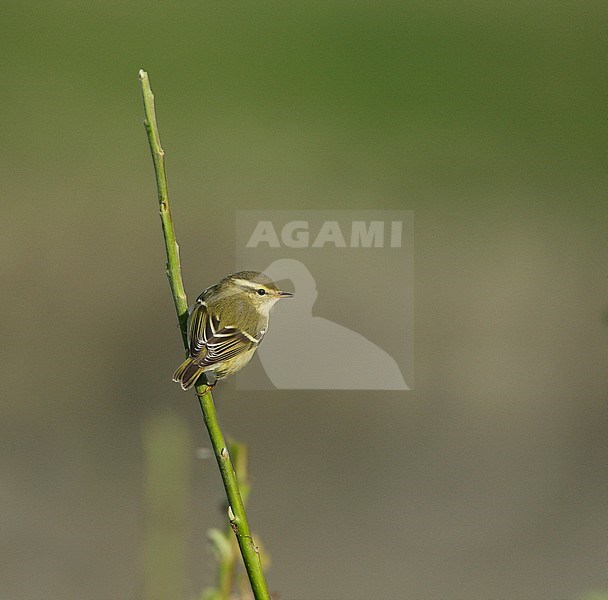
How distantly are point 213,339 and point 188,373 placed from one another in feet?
0.56

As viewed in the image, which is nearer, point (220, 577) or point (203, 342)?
point (220, 577)

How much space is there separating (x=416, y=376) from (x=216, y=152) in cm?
151

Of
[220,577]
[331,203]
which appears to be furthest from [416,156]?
[220,577]

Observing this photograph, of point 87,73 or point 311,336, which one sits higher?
point 87,73

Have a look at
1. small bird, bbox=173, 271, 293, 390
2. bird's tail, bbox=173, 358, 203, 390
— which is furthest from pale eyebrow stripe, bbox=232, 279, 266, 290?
bird's tail, bbox=173, 358, 203, 390

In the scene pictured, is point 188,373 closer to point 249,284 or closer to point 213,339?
point 213,339

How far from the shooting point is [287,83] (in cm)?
464

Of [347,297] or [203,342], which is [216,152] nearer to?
[347,297]

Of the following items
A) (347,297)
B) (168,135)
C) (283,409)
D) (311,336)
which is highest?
(168,135)

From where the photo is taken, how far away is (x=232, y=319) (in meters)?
1.43

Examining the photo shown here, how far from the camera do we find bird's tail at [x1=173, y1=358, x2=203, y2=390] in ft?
3.68

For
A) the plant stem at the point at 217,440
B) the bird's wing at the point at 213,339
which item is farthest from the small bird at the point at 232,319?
the plant stem at the point at 217,440

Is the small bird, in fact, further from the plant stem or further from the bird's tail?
the plant stem

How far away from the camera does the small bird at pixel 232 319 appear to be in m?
1.29
